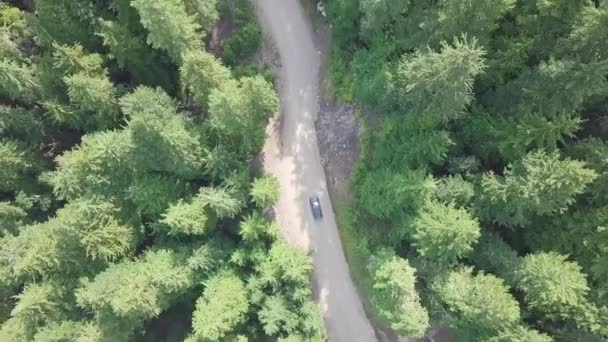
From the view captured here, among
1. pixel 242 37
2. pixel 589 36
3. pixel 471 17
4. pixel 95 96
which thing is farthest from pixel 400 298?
pixel 95 96

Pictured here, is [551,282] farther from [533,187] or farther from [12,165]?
[12,165]

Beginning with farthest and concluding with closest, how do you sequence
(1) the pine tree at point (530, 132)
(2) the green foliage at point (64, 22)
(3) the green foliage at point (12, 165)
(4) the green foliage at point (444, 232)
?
1. (3) the green foliage at point (12, 165)
2. (2) the green foliage at point (64, 22)
3. (4) the green foliage at point (444, 232)
4. (1) the pine tree at point (530, 132)

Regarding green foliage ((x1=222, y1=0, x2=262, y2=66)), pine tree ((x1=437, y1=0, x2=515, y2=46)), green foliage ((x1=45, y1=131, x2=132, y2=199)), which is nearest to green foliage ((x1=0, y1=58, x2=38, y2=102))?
green foliage ((x1=45, y1=131, x2=132, y2=199))

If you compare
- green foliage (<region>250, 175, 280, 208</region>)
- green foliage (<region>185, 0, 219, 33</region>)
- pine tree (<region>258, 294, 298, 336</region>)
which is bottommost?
pine tree (<region>258, 294, 298, 336</region>)

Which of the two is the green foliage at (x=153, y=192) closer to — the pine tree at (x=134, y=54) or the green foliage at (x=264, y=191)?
the green foliage at (x=264, y=191)

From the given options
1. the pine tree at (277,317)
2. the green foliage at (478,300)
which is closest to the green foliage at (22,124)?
the pine tree at (277,317)

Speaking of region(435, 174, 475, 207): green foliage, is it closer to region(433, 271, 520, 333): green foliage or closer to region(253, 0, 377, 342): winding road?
region(433, 271, 520, 333): green foliage
